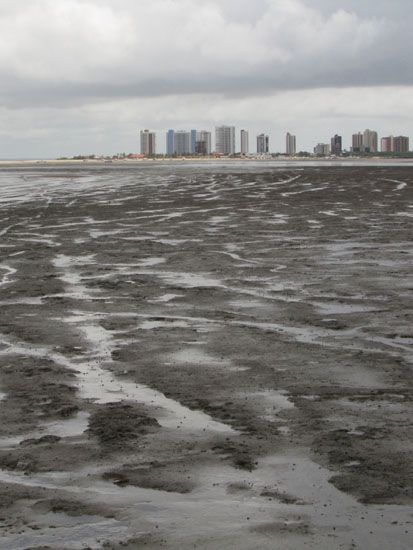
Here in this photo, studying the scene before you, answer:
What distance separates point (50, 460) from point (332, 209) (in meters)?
25.0

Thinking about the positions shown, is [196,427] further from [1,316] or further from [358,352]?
[1,316]

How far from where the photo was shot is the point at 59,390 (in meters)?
7.96

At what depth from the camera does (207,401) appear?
298 inches

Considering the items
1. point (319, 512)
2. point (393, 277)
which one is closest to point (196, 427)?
point (319, 512)

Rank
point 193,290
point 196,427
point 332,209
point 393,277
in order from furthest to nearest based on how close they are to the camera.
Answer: point 332,209
point 393,277
point 193,290
point 196,427

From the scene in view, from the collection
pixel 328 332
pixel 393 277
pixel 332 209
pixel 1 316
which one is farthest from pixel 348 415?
pixel 332 209

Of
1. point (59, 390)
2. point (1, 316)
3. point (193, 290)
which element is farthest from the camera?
point (193, 290)

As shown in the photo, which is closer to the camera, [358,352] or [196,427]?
[196,427]

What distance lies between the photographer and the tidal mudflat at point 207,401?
16.9 feet

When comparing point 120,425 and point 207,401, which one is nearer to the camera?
point 120,425

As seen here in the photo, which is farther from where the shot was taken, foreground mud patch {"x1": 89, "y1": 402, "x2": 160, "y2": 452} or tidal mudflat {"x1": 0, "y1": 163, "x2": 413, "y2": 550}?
foreground mud patch {"x1": 89, "y1": 402, "x2": 160, "y2": 452}

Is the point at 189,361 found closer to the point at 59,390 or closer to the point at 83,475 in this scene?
the point at 59,390

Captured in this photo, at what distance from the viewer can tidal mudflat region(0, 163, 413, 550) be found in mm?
5148

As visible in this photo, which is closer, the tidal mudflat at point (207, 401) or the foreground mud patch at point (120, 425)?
the tidal mudflat at point (207, 401)
